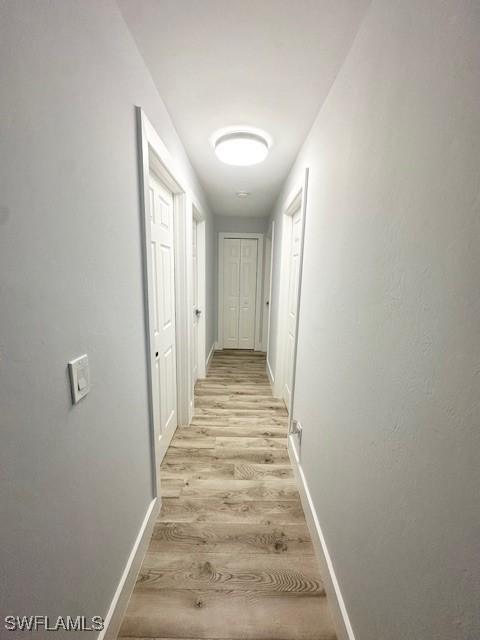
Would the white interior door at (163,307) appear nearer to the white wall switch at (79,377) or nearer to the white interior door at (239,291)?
the white wall switch at (79,377)

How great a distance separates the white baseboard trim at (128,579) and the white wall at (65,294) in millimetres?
63

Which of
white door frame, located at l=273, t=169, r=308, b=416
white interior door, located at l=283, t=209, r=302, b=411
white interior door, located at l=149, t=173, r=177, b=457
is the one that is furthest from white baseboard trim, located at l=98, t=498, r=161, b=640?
white door frame, located at l=273, t=169, r=308, b=416

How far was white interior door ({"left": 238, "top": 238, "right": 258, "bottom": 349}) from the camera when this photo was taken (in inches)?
160

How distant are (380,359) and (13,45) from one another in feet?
3.74

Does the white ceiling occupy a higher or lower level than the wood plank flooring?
higher

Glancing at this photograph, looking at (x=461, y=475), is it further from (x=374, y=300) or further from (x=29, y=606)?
(x=29, y=606)

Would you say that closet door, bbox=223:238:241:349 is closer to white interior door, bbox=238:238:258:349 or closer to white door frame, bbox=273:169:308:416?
white interior door, bbox=238:238:258:349

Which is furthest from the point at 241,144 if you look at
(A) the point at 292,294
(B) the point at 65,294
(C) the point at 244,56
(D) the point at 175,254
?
(B) the point at 65,294

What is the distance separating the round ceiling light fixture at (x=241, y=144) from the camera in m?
1.53

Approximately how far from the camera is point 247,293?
4215mm

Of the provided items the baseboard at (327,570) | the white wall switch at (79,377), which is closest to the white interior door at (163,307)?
the white wall switch at (79,377)

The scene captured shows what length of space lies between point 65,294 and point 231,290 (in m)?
3.63

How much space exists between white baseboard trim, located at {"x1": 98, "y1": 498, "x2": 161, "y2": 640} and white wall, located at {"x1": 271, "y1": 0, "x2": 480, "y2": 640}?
0.88 m

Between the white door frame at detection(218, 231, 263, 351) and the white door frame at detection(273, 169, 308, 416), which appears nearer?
the white door frame at detection(273, 169, 308, 416)
